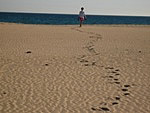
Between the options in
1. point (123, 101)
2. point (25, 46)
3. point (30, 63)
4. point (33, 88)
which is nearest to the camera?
point (123, 101)

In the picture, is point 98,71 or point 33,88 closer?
point 33,88

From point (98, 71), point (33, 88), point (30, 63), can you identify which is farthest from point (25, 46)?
point (33, 88)

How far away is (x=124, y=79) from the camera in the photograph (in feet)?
28.6

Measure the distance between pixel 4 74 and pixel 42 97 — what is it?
2.53m

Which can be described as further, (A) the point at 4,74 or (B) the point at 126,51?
(B) the point at 126,51

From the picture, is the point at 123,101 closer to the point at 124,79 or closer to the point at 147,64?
the point at 124,79

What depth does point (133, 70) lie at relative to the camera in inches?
388

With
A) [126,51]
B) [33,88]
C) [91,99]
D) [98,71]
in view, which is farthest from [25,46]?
[91,99]

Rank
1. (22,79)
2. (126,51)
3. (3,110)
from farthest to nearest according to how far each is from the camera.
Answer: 1. (126,51)
2. (22,79)
3. (3,110)

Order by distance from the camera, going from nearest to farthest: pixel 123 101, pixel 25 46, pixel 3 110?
pixel 3 110
pixel 123 101
pixel 25 46

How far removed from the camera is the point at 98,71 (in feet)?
31.7

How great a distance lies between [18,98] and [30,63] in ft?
12.2

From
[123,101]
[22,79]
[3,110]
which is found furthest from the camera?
[22,79]

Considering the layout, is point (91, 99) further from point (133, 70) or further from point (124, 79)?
point (133, 70)
